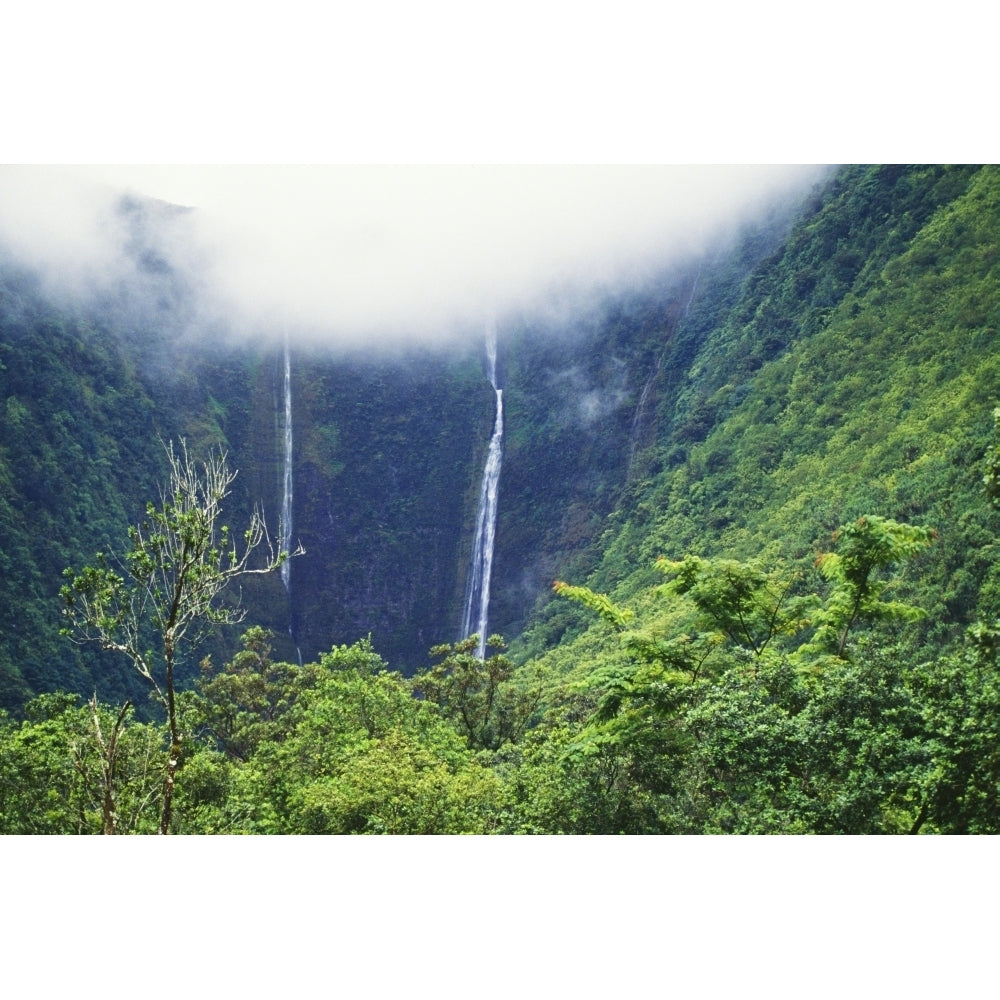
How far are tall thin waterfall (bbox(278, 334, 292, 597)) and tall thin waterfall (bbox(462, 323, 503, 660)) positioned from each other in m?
4.90

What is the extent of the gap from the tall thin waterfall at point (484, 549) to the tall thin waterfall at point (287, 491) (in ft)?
16.1

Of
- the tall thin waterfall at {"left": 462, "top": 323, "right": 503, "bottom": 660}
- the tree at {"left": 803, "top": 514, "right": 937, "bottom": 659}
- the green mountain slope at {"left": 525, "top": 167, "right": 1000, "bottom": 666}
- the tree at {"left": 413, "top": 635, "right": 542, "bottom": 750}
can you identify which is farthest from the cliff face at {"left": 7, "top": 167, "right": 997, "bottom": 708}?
the tree at {"left": 413, "top": 635, "right": 542, "bottom": 750}

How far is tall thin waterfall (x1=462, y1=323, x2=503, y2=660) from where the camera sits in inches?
846

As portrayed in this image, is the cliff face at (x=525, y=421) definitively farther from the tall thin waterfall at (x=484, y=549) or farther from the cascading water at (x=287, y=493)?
the tall thin waterfall at (x=484, y=549)

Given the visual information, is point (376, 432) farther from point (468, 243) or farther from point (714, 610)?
point (714, 610)

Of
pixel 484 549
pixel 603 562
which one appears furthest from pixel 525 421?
pixel 603 562

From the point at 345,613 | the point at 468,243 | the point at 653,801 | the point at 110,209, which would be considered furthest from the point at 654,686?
the point at 110,209

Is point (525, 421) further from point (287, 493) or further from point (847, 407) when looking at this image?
point (847, 407)

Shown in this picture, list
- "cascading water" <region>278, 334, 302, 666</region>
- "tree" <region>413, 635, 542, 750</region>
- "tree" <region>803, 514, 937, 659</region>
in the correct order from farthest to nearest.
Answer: "cascading water" <region>278, 334, 302, 666</region>
"tree" <region>413, 635, 542, 750</region>
"tree" <region>803, 514, 937, 659</region>

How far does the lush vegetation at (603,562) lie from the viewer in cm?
633

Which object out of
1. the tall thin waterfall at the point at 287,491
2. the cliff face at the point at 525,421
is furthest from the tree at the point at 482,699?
the tall thin waterfall at the point at 287,491

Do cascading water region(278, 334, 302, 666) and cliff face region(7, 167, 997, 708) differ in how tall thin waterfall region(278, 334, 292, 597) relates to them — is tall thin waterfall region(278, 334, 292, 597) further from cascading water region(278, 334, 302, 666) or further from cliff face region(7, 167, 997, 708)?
cliff face region(7, 167, 997, 708)

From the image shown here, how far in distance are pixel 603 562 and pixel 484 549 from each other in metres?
4.46

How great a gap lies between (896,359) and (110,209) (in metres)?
18.2
